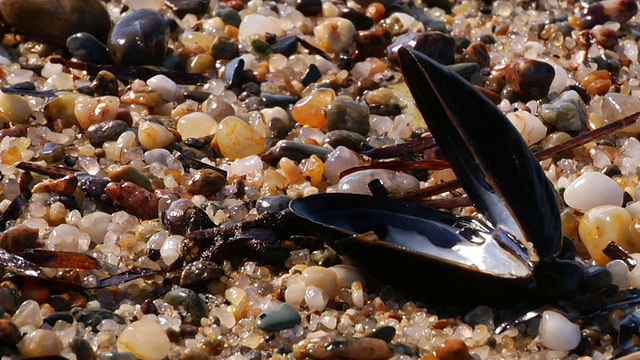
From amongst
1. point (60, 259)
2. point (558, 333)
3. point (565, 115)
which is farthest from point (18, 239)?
point (565, 115)

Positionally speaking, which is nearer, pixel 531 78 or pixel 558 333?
pixel 558 333

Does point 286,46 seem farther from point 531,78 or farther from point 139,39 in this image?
point 531,78

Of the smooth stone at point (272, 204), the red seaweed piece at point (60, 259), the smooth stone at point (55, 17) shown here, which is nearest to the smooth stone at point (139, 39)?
the smooth stone at point (55, 17)

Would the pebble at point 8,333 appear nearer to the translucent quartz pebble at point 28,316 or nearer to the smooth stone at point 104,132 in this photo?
the translucent quartz pebble at point 28,316

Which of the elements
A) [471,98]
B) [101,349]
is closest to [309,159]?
[471,98]

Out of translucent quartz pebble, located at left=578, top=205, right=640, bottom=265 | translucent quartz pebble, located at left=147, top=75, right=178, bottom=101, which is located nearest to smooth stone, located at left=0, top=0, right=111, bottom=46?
translucent quartz pebble, located at left=147, top=75, right=178, bottom=101

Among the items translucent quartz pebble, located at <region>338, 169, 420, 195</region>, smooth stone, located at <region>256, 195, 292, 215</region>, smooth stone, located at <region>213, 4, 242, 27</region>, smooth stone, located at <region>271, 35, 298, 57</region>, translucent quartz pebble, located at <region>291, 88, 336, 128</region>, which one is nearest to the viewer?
smooth stone, located at <region>256, 195, 292, 215</region>

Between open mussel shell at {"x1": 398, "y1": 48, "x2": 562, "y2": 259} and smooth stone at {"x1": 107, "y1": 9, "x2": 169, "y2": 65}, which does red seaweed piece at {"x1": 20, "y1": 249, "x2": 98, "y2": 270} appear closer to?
open mussel shell at {"x1": 398, "y1": 48, "x2": 562, "y2": 259}
